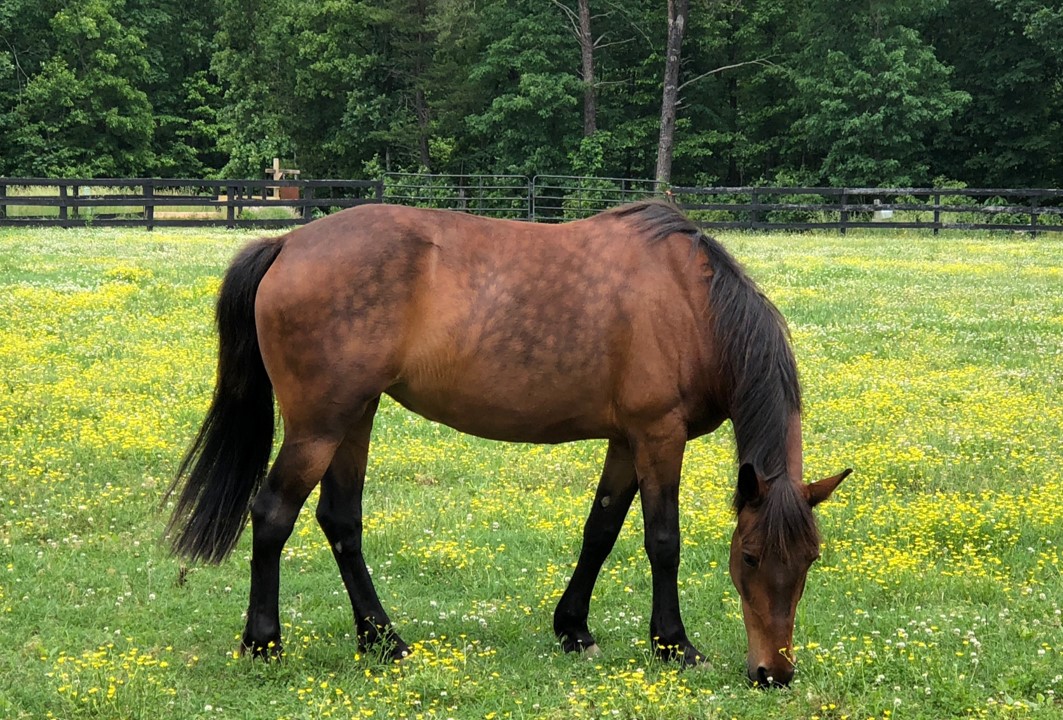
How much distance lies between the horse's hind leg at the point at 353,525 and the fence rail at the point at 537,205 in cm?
2288

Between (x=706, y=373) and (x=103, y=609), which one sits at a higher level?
(x=706, y=373)

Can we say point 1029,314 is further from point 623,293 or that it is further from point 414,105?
point 414,105

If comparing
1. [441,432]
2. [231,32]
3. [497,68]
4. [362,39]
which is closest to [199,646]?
[441,432]

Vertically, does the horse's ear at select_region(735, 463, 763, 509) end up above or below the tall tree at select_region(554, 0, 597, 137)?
below

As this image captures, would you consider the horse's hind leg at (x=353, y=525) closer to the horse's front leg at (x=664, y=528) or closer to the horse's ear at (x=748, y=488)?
the horse's front leg at (x=664, y=528)

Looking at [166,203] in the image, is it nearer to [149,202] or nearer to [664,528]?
[149,202]

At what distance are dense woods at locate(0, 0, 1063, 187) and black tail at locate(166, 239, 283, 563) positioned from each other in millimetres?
36079

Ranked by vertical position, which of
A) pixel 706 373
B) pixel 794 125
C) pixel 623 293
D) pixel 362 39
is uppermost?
pixel 362 39

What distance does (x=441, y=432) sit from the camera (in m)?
9.15

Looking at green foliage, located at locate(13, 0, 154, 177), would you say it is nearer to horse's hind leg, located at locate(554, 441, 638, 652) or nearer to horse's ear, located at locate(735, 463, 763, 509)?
horse's hind leg, located at locate(554, 441, 638, 652)

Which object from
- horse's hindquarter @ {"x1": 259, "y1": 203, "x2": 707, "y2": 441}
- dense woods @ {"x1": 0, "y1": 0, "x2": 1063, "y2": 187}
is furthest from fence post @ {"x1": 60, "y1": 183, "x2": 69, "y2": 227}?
horse's hindquarter @ {"x1": 259, "y1": 203, "x2": 707, "y2": 441}

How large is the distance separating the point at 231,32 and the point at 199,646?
172ft

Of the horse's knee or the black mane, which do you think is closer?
the black mane

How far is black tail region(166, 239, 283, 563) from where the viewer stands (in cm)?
508
